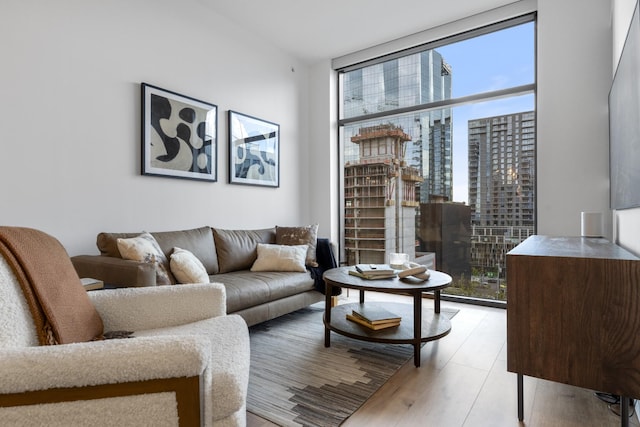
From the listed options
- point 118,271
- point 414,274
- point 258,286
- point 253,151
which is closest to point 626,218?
point 414,274

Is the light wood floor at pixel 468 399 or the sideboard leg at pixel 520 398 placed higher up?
the sideboard leg at pixel 520 398

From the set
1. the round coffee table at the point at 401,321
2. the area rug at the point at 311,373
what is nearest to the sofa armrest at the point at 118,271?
the area rug at the point at 311,373

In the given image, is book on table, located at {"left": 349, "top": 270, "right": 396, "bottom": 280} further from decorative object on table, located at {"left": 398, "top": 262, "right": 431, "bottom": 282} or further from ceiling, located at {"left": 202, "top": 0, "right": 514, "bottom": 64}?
ceiling, located at {"left": 202, "top": 0, "right": 514, "bottom": 64}

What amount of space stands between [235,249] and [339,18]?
2.44 meters

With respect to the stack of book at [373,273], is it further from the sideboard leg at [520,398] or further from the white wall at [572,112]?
the white wall at [572,112]

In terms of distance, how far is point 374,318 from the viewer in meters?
2.24

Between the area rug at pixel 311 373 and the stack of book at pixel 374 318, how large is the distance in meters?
0.18

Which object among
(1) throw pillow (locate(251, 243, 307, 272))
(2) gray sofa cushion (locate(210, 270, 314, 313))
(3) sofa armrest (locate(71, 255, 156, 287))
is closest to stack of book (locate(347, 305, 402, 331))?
(2) gray sofa cushion (locate(210, 270, 314, 313))

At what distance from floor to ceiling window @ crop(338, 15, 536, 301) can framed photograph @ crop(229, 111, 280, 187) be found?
971mm

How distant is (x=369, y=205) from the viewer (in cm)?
429

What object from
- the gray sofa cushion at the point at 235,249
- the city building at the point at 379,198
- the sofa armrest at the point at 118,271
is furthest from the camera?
the city building at the point at 379,198

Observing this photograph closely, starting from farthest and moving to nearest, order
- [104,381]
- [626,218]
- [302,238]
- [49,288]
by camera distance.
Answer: [302,238] → [626,218] → [49,288] → [104,381]

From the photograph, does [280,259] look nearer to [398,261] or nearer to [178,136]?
[398,261]

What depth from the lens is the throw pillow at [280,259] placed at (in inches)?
118
